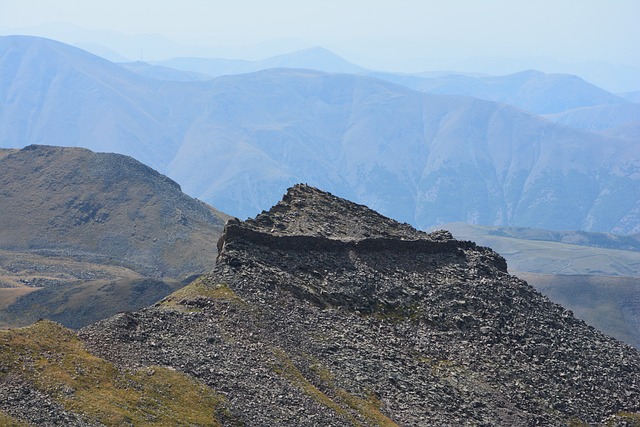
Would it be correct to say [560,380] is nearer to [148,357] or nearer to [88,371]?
[148,357]

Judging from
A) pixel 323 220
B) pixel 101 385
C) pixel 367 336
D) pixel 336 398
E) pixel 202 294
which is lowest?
pixel 336 398

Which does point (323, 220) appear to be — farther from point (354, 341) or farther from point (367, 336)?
point (354, 341)

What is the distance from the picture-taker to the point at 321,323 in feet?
232

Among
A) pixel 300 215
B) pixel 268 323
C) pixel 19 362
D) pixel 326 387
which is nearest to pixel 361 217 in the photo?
pixel 300 215

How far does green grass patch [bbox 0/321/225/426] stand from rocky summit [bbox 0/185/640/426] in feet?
0.73

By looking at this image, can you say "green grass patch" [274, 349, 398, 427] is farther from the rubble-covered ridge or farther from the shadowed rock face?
the rubble-covered ridge

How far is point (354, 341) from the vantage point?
7000 centimetres

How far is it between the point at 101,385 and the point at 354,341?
22.0 metres

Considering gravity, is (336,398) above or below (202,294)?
below

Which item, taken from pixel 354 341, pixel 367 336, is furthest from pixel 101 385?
pixel 367 336

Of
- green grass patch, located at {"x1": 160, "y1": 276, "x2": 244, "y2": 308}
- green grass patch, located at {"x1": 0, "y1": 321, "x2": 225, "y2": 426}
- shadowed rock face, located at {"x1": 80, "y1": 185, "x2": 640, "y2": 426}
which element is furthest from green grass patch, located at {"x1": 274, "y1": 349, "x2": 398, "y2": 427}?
green grass patch, located at {"x1": 160, "y1": 276, "x2": 244, "y2": 308}

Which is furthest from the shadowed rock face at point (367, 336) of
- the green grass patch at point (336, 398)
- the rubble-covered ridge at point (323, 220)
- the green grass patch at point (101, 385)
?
the green grass patch at point (101, 385)

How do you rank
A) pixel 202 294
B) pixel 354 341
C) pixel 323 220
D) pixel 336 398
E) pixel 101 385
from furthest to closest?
pixel 323 220 → pixel 202 294 → pixel 354 341 → pixel 336 398 → pixel 101 385

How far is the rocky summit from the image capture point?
5816 centimetres
